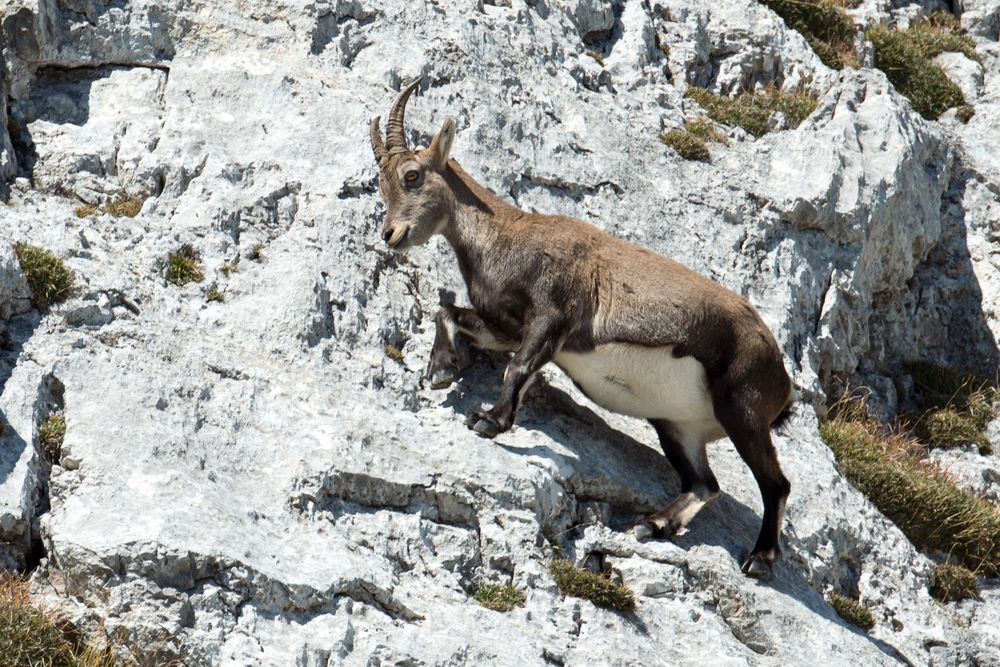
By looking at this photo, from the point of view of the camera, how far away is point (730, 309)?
10.1 metres

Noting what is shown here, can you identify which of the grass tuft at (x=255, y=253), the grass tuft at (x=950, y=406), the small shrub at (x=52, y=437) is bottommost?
the grass tuft at (x=950, y=406)

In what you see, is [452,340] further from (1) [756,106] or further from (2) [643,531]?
(1) [756,106]

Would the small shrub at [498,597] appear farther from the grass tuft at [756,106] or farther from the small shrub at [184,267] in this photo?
the grass tuft at [756,106]

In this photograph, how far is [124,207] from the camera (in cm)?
1073

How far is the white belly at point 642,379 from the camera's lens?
9.90 m

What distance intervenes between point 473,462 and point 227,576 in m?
2.27

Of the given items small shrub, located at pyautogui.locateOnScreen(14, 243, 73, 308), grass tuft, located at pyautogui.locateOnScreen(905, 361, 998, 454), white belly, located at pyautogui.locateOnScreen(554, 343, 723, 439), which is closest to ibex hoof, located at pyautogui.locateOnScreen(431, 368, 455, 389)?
white belly, located at pyautogui.locateOnScreen(554, 343, 723, 439)

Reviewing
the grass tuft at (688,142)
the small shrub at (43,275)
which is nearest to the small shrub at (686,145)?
the grass tuft at (688,142)

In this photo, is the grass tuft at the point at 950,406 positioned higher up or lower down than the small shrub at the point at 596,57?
lower down

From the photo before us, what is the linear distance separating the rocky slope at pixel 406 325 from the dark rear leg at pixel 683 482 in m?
0.23

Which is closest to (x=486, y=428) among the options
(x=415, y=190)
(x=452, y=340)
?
(x=452, y=340)

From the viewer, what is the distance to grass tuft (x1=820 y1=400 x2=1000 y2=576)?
12297 millimetres

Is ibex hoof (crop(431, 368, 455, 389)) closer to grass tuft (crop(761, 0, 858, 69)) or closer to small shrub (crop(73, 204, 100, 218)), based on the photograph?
small shrub (crop(73, 204, 100, 218))

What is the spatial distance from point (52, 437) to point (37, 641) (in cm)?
170
